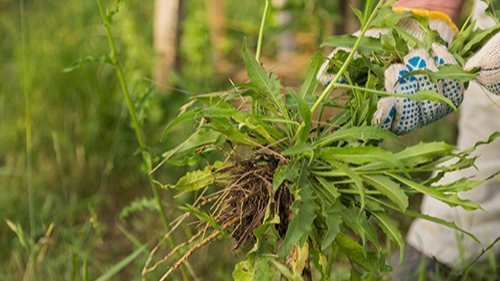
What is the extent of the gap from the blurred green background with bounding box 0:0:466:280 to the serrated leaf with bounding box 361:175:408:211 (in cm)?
79

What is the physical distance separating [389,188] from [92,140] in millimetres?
1612

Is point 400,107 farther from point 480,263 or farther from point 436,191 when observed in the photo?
point 480,263

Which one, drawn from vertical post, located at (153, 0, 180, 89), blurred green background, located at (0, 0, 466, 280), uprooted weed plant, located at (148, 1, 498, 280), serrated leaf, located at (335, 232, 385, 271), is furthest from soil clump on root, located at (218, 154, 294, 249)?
vertical post, located at (153, 0, 180, 89)

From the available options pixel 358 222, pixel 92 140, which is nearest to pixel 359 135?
pixel 358 222

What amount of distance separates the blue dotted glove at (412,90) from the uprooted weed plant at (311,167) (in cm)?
3

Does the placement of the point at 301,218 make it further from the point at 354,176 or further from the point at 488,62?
the point at 488,62

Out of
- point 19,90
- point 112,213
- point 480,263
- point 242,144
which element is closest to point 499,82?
point 242,144

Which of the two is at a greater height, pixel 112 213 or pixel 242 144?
pixel 242 144

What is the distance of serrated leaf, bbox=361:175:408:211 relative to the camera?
1160mm

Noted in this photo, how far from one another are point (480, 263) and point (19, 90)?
6.11 feet

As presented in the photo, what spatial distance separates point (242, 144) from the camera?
130cm

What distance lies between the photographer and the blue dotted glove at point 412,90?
52.5 inches

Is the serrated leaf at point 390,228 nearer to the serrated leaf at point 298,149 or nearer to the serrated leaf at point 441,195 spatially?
the serrated leaf at point 441,195

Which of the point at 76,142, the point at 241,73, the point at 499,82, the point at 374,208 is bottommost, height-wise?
the point at 241,73
